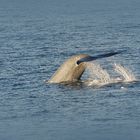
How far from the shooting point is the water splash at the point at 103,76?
4641 centimetres

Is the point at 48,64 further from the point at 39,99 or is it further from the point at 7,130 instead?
the point at 7,130

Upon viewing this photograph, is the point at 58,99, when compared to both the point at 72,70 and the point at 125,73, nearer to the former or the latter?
the point at 72,70

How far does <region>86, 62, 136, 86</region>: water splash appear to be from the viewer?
4641 centimetres

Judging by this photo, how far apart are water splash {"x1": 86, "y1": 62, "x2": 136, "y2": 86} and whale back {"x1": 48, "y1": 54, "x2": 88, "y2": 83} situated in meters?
0.61

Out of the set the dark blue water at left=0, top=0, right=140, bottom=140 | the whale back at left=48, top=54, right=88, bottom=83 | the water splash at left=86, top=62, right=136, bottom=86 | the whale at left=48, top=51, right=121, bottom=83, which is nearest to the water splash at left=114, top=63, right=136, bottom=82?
the water splash at left=86, top=62, right=136, bottom=86

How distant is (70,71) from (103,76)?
1907 mm

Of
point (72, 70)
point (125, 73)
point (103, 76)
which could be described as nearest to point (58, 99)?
point (72, 70)

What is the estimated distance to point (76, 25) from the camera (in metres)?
99.4

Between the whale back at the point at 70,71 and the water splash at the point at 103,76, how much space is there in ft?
2.00

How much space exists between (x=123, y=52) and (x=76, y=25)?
39507mm

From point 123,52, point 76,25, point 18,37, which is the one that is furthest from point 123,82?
point 76,25

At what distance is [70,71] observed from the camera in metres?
46.8

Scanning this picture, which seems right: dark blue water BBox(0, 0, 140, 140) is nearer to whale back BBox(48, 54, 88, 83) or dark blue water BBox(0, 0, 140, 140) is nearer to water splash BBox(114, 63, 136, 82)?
water splash BBox(114, 63, 136, 82)

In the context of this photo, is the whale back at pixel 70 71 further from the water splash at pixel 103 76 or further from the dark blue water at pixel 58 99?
the dark blue water at pixel 58 99
